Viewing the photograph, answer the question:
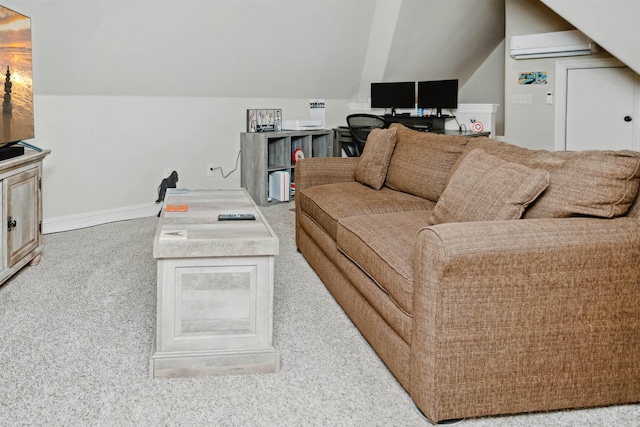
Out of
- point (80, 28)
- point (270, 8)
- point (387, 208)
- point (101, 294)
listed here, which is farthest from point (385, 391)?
point (270, 8)

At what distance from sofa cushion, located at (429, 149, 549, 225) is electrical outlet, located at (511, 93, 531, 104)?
4.22m

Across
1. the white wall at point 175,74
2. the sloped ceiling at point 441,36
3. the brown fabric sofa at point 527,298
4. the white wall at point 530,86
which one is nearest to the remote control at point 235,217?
the brown fabric sofa at point 527,298

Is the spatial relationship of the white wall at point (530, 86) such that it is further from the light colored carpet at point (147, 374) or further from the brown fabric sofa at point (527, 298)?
the brown fabric sofa at point (527, 298)

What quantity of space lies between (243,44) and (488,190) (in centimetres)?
352

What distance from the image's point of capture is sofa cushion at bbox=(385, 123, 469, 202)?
3111 mm

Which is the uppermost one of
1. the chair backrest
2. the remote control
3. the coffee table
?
the chair backrest

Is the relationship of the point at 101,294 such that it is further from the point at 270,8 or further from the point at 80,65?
the point at 270,8

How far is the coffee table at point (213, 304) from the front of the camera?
6.88 feet

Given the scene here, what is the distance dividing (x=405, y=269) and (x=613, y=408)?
76cm

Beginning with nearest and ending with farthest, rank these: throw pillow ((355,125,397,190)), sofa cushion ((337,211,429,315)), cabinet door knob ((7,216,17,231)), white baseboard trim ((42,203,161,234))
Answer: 1. sofa cushion ((337,211,429,315))
2. cabinet door knob ((7,216,17,231))
3. throw pillow ((355,125,397,190))
4. white baseboard trim ((42,203,161,234))

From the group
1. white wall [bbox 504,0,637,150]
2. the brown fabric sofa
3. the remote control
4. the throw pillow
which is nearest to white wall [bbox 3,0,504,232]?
white wall [bbox 504,0,637,150]

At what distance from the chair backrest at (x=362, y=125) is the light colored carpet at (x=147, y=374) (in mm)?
2499

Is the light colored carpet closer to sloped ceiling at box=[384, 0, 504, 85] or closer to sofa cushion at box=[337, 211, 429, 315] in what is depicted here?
sofa cushion at box=[337, 211, 429, 315]

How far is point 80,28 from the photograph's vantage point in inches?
163
